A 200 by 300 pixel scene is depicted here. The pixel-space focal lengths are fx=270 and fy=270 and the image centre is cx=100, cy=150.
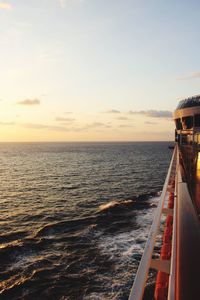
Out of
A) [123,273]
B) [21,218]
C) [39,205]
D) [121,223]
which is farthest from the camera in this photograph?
[39,205]

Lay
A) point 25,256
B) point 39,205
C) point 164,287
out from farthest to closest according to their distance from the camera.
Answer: point 39,205, point 25,256, point 164,287

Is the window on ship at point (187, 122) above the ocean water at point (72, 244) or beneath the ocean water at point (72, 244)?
above

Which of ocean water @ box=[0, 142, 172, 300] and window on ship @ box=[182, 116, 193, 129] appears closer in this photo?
ocean water @ box=[0, 142, 172, 300]

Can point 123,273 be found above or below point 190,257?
below

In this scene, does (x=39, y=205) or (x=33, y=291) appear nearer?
(x=33, y=291)

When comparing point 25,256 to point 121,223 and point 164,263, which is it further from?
point 164,263

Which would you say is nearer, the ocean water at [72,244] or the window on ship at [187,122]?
the ocean water at [72,244]

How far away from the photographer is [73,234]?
21.2m

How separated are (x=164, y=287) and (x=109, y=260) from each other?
44.3ft

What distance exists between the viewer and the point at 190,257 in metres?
1.88

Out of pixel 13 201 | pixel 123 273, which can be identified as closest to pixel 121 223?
pixel 123 273

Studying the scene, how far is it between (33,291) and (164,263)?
12934 millimetres

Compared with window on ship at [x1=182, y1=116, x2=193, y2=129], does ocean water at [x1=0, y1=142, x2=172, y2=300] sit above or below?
below

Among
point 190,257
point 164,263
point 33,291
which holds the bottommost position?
point 33,291
